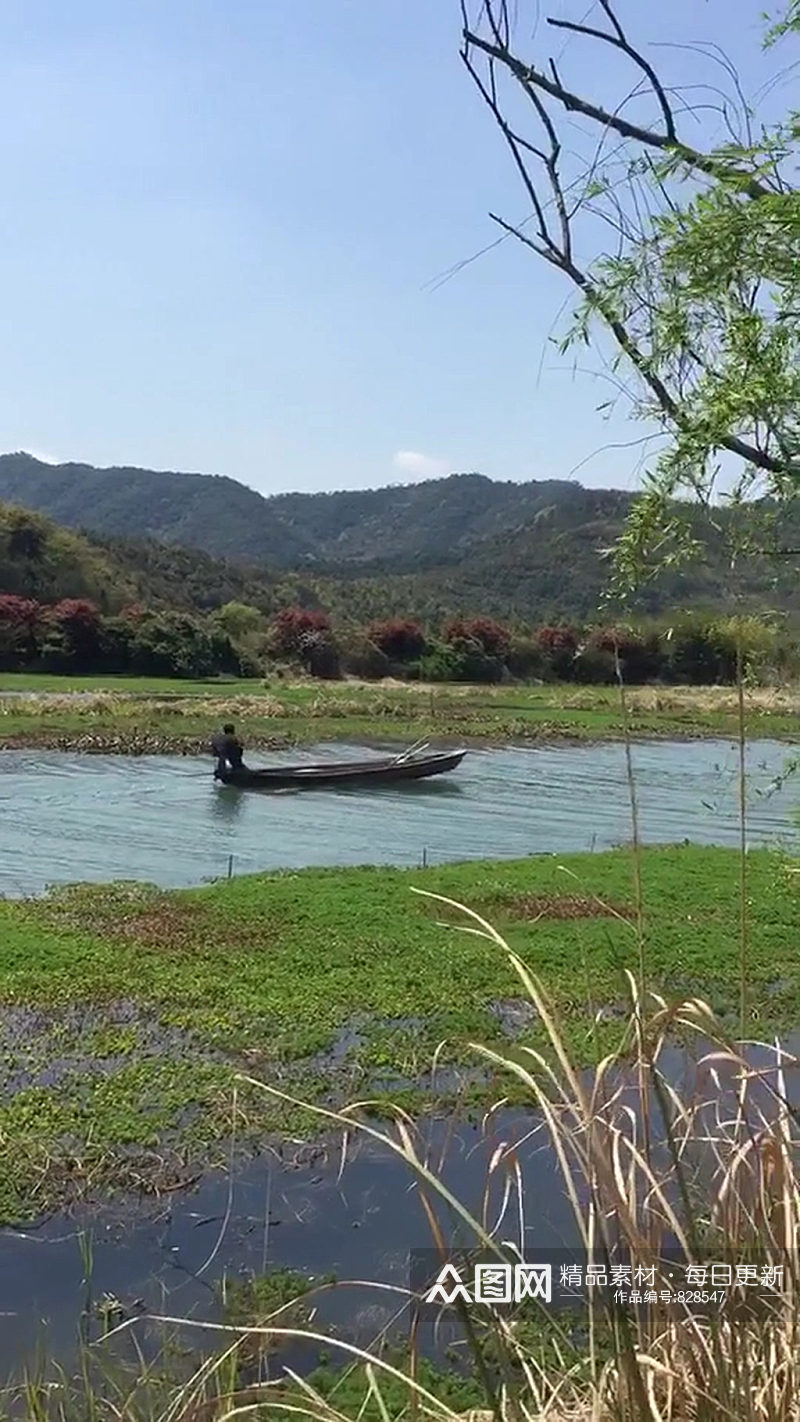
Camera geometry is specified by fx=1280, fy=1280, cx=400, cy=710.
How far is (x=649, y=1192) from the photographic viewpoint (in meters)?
1.88

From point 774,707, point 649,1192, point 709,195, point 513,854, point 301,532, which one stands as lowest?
point 513,854

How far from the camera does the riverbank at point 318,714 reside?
1225 inches

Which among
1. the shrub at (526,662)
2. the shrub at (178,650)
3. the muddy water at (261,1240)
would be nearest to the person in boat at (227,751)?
the muddy water at (261,1240)

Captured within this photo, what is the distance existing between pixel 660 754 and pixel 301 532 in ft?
377

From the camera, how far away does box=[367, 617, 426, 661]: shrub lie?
2152 inches

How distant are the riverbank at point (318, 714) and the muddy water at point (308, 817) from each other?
2.54 meters

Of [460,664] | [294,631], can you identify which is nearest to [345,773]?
[460,664]

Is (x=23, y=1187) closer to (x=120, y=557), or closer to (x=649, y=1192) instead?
(x=649, y=1192)

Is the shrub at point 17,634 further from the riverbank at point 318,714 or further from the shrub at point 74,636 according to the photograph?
the riverbank at point 318,714

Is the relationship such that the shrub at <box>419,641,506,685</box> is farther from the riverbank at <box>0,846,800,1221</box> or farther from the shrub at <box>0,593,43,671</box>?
the riverbank at <box>0,846,800,1221</box>

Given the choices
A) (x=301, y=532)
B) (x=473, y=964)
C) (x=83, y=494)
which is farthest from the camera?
(x=83, y=494)

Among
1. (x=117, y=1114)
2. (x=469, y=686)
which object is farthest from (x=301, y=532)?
(x=117, y=1114)

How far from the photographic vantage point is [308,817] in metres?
21.1

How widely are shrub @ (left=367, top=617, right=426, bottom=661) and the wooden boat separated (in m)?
28.5
